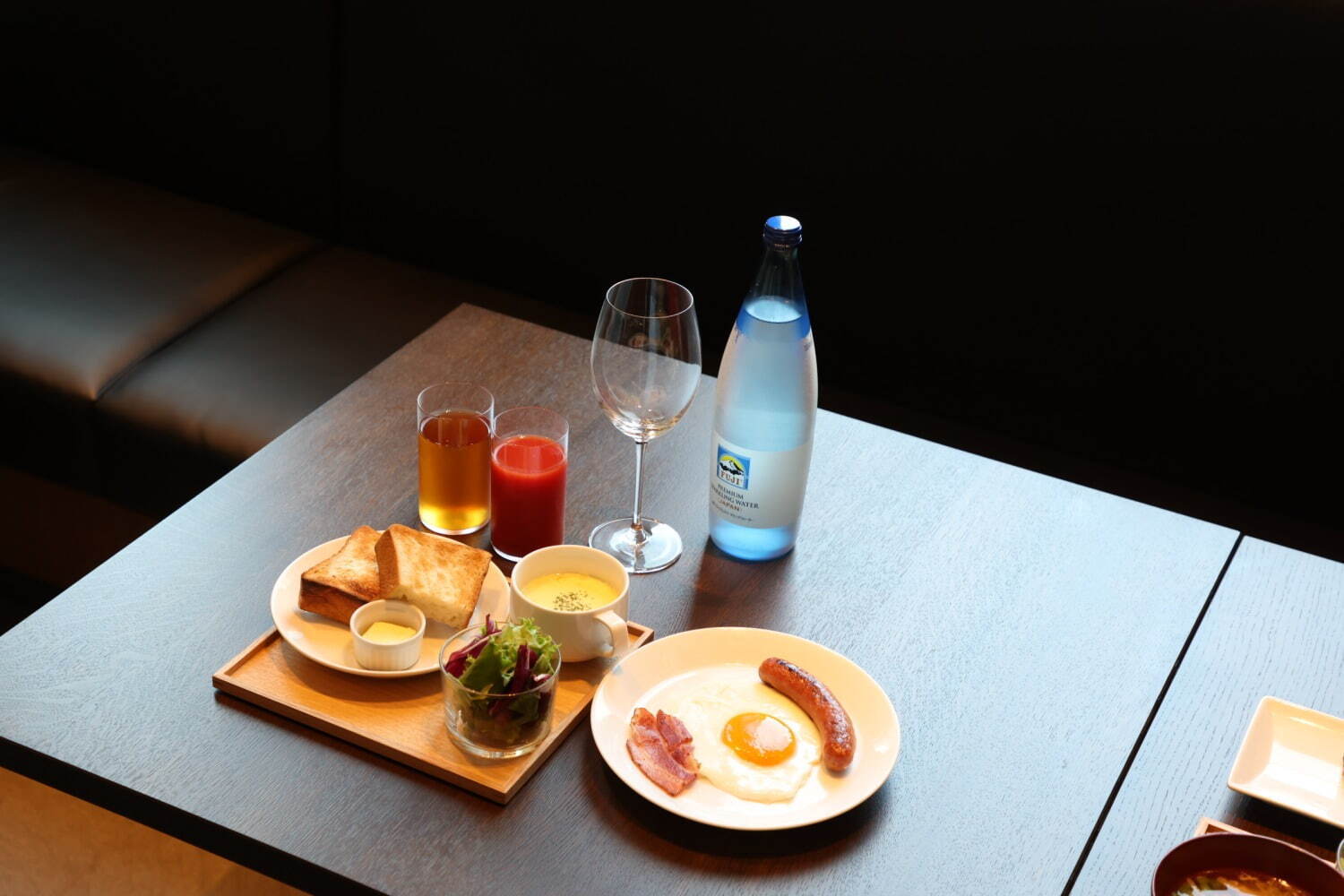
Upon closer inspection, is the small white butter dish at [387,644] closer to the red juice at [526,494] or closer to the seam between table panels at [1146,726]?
the red juice at [526,494]

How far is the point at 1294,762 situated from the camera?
3.89ft

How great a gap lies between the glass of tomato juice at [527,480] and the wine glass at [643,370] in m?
0.06

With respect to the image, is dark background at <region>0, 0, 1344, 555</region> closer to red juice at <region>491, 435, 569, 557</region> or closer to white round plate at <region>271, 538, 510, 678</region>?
red juice at <region>491, 435, 569, 557</region>

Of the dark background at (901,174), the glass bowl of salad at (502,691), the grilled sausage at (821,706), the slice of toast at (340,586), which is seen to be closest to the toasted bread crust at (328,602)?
the slice of toast at (340,586)

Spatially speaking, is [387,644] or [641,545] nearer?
[387,644]

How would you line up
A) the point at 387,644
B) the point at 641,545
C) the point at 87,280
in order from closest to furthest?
1. the point at 387,644
2. the point at 641,545
3. the point at 87,280

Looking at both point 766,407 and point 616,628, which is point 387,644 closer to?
point 616,628

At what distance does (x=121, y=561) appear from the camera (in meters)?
1.35

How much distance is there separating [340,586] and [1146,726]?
0.71m

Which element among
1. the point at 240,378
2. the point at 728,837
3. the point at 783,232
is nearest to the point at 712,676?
the point at 728,837

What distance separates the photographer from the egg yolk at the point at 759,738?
116 cm

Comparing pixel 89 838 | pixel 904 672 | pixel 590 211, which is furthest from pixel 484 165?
pixel 904 672

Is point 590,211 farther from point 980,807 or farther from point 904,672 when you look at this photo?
point 980,807

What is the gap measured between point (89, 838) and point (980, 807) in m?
1.42
